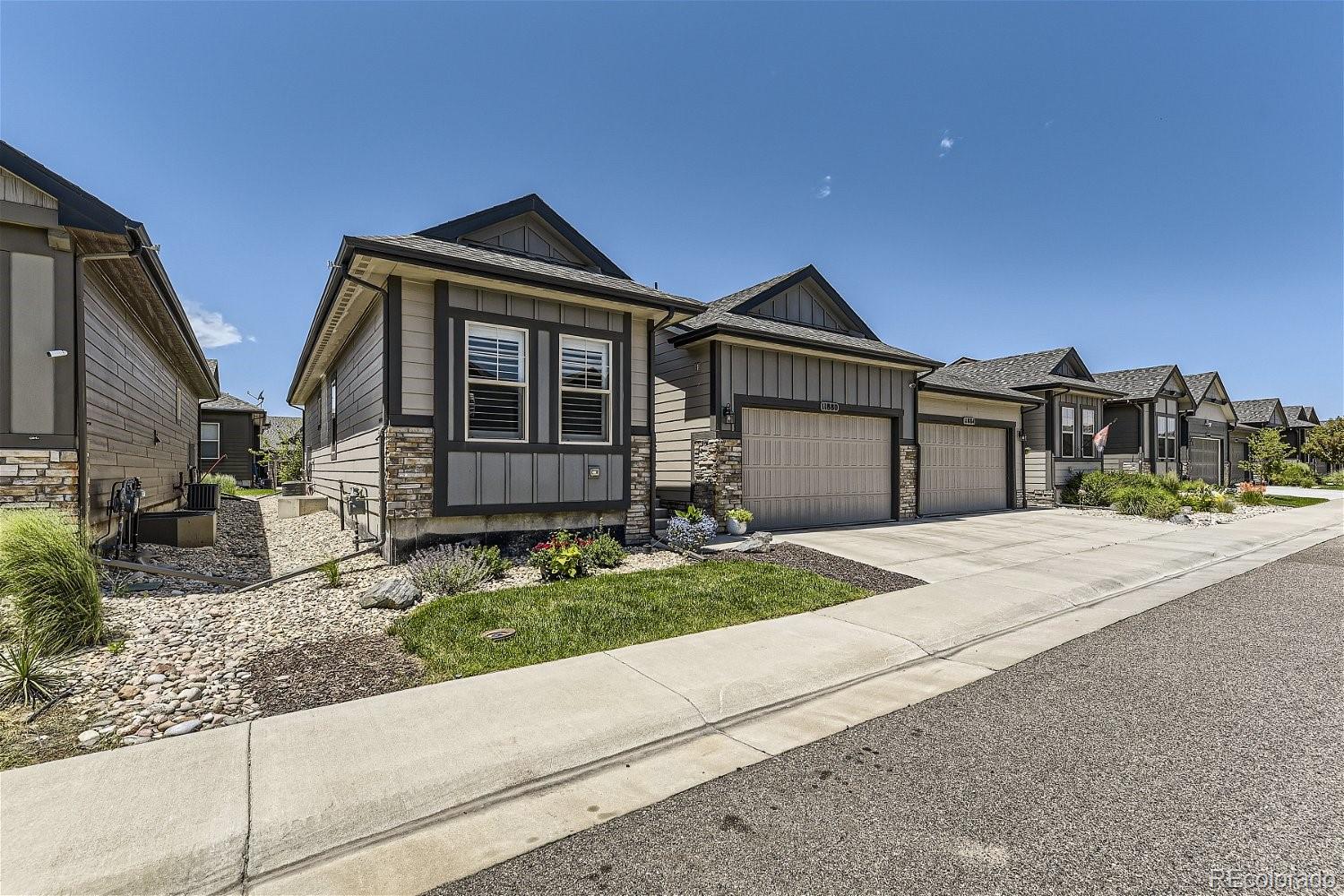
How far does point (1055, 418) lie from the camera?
19.9 metres

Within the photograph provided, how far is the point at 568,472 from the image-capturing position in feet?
29.4

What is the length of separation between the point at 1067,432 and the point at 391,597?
73.8 ft

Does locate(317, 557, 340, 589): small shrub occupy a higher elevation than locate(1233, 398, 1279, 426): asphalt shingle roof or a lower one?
lower

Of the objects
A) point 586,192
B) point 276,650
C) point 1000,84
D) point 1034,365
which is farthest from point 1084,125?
point 276,650

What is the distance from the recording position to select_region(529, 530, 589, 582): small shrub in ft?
24.2

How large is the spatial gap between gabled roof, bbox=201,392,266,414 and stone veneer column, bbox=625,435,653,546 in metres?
25.5

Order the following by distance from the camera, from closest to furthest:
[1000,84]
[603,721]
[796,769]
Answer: [796,769], [603,721], [1000,84]

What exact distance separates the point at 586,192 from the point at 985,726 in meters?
13.4

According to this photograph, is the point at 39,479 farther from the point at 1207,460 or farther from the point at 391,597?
the point at 1207,460

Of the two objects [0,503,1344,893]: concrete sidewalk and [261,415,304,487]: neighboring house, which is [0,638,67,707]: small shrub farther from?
[261,415,304,487]: neighboring house

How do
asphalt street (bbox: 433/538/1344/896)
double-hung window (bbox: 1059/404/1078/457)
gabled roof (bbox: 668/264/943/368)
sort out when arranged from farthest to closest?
double-hung window (bbox: 1059/404/1078/457), gabled roof (bbox: 668/264/943/368), asphalt street (bbox: 433/538/1344/896)

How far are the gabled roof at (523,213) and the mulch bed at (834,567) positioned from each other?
553cm

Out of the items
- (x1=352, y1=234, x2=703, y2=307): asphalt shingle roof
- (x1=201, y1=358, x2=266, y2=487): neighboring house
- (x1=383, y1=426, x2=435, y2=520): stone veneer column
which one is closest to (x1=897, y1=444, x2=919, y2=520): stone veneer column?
(x1=352, y1=234, x2=703, y2=307): asphalt shingle roof

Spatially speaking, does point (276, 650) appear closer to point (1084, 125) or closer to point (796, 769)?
point (796, 769)
